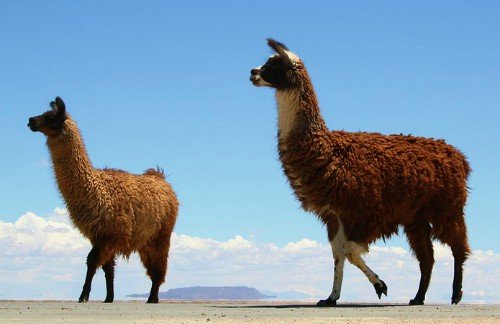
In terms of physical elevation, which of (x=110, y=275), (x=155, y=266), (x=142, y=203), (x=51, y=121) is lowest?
(x=110, y=275)

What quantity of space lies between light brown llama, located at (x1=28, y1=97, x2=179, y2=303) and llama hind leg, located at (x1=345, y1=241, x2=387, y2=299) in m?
5.64

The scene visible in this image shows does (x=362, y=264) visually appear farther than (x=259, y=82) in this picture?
No

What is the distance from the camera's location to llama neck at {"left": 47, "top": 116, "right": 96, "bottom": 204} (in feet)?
61.0

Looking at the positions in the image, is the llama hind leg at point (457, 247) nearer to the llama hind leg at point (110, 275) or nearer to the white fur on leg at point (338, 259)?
the white fur on leg at point (338, 259)

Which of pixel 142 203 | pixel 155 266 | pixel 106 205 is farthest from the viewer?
pixel 155 266

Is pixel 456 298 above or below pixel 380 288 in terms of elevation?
above

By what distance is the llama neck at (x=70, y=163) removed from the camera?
18.6 meters

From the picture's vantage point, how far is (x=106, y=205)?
1836 centimetres

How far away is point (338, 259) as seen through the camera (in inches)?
564

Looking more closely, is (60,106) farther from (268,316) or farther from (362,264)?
(268,316)

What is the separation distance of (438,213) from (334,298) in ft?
10.0

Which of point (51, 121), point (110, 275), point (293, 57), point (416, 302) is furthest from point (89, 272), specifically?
point (416, 302)

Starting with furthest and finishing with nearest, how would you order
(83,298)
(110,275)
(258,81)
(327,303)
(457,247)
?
(110,275) → (83,298) → (457,247) → (258,81) → (327,303)

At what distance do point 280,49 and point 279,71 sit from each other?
382 millimetres
